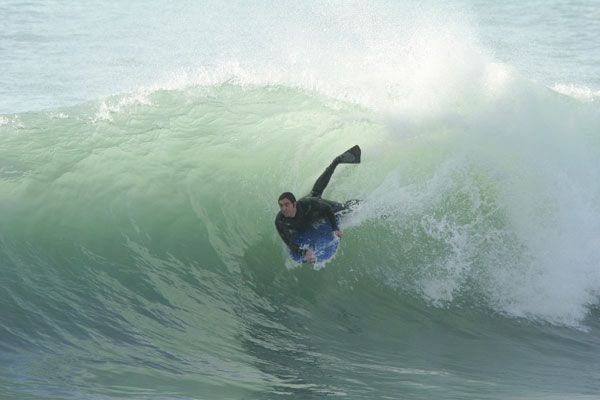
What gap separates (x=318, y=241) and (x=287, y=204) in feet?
2.73

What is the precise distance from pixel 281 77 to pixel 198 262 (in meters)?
4.27

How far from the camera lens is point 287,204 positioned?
550cm

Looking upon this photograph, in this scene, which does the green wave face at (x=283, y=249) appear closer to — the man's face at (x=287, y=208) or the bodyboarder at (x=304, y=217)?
the bodyboarder at (x=304, y=217)

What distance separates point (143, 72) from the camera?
1631 centimetres

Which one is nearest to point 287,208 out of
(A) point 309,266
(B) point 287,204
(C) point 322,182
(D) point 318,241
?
(B) point 287,204

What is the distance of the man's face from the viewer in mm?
5488

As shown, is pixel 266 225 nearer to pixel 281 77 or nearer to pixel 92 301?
pixel 92 301

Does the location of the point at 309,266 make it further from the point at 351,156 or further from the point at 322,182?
the point at 351,156

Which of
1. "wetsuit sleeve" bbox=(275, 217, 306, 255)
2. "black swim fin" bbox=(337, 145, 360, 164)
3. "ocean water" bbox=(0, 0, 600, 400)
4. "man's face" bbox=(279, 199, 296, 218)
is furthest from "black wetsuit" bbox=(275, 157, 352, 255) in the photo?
"ocean water" bbox=(0, 0, 600, 400)

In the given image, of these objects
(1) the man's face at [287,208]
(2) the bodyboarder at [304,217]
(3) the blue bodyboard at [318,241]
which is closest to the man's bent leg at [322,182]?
(2) the bodyboarder at [304,217]

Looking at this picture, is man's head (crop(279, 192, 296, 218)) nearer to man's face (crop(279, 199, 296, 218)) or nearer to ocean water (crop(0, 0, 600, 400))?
man's face (crop(279, 199, 296, 218))

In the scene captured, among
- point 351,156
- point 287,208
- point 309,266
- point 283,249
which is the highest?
point 351,156

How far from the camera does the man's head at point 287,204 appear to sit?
5.48m

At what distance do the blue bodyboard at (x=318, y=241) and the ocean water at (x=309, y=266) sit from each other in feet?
1.88
